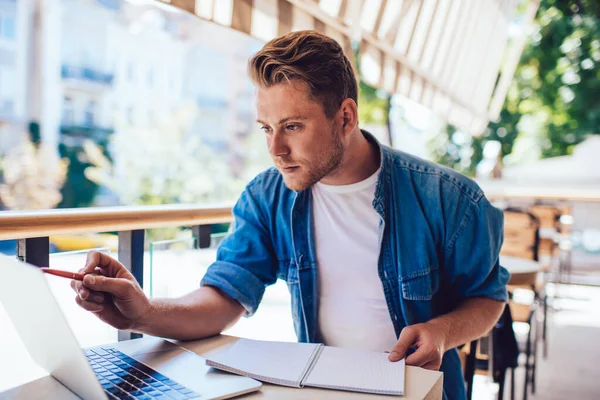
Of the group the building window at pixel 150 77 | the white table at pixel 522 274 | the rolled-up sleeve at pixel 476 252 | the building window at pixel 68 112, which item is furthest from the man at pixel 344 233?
the building window at pixel 150 77

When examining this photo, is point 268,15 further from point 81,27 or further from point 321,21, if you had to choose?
point 81,27

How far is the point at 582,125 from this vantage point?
10922mm

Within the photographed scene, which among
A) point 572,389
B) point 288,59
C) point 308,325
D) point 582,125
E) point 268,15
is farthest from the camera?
point 582,125

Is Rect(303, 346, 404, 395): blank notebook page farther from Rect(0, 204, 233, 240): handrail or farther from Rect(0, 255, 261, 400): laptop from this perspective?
Rect(0, 204, 233, 240): handrail

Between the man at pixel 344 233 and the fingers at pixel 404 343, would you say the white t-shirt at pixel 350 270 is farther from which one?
the fingers at pixel 404 343

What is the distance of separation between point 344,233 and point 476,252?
0.31m

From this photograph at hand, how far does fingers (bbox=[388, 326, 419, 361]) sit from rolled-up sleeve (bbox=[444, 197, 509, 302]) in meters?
0.31

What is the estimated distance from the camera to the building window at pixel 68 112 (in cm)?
1928

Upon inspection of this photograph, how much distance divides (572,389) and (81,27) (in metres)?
21.7

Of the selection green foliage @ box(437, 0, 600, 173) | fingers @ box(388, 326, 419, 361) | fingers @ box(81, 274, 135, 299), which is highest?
green foliage @ box(437, 0, 600, 173)

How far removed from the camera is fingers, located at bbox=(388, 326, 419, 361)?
0.90 meters

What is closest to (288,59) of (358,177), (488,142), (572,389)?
(358,177)

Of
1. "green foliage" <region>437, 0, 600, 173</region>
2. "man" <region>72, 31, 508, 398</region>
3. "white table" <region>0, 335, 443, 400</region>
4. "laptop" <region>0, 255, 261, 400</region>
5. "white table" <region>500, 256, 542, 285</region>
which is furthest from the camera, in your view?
"green foliage" <region>437, 0, 600, 173</region>

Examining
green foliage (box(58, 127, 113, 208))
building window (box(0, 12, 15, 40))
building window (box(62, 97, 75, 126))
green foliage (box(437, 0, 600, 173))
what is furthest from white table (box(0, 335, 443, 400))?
building window (box(0, 12, 15, 40))
